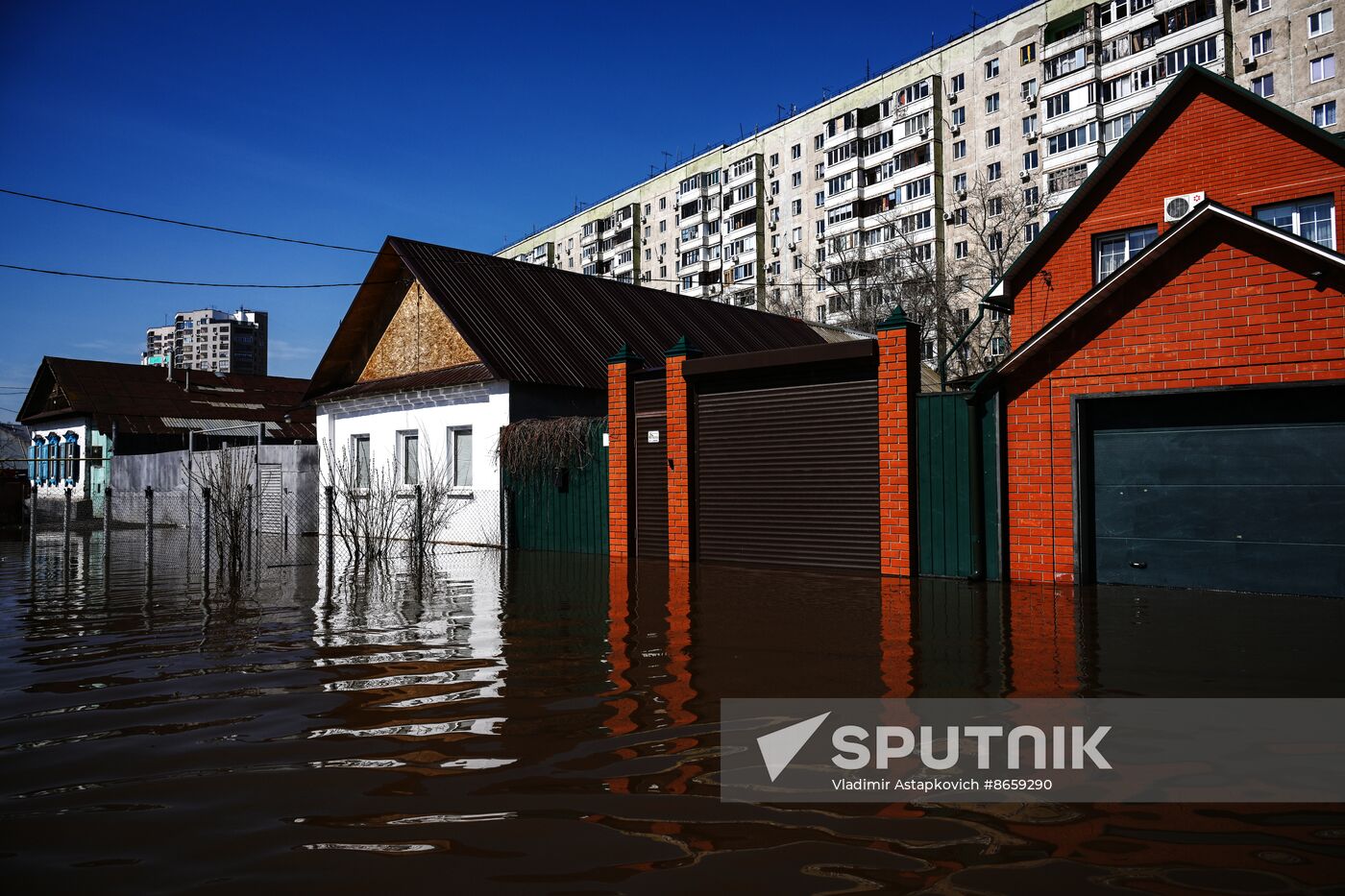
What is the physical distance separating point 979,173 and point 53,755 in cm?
5564

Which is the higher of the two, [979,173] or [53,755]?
[979,173]

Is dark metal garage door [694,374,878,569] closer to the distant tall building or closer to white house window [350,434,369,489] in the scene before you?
white house window [350,434,369,489]

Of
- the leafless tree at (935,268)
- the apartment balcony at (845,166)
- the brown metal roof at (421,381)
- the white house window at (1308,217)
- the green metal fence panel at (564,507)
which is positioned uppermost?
the apartment balcony at (845,166)

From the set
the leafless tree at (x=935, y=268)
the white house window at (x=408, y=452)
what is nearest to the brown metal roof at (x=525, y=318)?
the white house window at (x=408, y=452)

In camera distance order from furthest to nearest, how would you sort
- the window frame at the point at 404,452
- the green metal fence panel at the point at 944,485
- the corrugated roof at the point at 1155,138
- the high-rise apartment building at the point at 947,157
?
the high-rise apartment building at the point at 947,157
the window frame at the point at 404,452
the corrugated roof at the point at 1155,138
the green metal fence panel at the point at 944,485

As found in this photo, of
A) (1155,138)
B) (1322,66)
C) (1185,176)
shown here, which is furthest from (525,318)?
(1322,66)

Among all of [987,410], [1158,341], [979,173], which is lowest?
[987,410]

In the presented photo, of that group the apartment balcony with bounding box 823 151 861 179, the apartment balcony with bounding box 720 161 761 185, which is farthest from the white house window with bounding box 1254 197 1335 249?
the apartment balcony with bounding box 720 161 761 185

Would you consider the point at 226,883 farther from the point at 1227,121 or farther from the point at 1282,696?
the point at 1227,121

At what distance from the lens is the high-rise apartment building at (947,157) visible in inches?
1570

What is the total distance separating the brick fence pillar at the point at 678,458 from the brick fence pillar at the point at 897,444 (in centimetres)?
360

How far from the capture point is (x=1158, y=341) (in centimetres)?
1005

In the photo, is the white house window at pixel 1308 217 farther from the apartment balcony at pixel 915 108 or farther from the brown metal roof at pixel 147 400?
the apartment balcony at pixel 915 108

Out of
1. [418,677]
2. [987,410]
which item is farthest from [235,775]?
[987,410]
